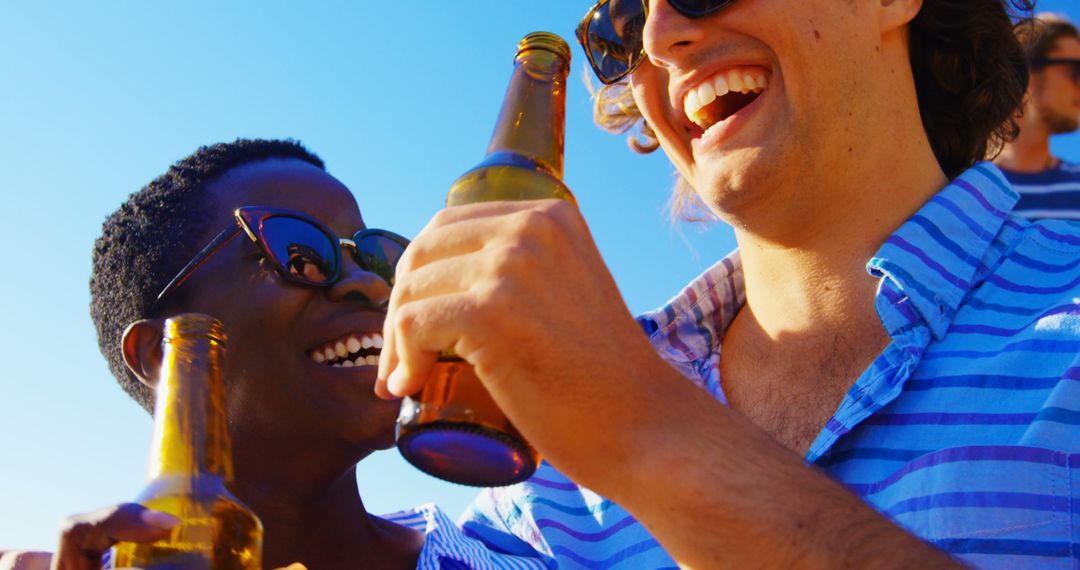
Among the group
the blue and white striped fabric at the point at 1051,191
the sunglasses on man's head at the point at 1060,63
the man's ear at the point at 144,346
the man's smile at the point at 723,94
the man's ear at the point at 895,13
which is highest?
the sunglasses on man's head at the point at 1060,63

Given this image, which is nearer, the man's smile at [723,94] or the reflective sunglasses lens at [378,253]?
the man's smile at [723,94]

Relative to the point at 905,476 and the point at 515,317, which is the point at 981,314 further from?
the point at 515,317

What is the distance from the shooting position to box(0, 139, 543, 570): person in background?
110 inches

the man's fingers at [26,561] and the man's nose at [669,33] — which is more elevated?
the man's nose at [669,33]

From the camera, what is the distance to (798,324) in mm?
2742

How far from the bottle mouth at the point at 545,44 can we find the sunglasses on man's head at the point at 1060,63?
450cm

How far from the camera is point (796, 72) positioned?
9.21 feet

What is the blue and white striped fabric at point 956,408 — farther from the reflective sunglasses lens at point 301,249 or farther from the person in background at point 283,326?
the reflective sunglasses lens at point 301,249

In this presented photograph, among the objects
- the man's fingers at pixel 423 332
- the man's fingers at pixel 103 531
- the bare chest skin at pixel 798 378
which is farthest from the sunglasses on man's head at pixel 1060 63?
the man's fingers at pixel 103 531

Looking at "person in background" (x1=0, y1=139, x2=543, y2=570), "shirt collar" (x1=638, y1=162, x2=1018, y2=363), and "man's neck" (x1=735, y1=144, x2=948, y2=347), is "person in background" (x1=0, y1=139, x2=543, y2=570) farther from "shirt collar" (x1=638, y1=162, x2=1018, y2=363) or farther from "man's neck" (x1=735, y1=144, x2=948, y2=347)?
"man's neck" (x1=735, y1=144, x2=948, y2=347)

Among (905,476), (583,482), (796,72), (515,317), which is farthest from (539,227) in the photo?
(796,72)

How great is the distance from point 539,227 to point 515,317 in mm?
129

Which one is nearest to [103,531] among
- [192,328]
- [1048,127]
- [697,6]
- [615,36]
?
[192,328]

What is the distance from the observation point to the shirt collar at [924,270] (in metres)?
2.43
